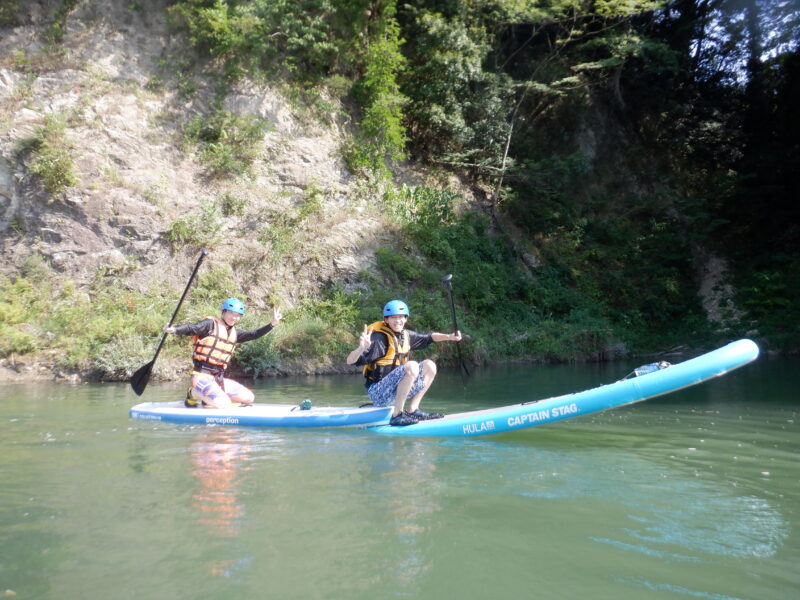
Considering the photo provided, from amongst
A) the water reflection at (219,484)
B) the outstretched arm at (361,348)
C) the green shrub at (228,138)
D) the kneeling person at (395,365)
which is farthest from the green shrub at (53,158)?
the outstretched arm at (361,348)

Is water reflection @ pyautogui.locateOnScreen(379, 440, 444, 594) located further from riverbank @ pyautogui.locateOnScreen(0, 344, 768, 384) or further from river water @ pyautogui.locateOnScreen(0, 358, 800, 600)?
riverbank @ pyautogui.locateOnScreen(0, 344, 768, 384)

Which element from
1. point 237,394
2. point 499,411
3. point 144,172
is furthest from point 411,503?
point 144,172

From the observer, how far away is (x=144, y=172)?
48.9 feet

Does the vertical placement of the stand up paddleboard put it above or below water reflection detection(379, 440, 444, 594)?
above

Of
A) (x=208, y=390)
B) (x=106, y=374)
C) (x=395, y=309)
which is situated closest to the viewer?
(x=395, y=309)

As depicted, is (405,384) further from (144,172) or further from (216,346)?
(144,172)

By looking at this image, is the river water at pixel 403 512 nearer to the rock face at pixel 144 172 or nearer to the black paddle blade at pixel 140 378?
the black paddle blade at pixel 140 378

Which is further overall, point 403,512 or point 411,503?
point 411,503

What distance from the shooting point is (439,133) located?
1864 centimetres

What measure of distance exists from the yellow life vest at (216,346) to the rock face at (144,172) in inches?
273

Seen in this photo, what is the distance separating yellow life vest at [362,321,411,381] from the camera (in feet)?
20.1

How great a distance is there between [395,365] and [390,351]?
0.17 m

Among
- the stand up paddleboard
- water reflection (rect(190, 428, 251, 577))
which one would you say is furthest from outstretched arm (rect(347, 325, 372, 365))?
water reflection (rect(190, 428, 251, 577))

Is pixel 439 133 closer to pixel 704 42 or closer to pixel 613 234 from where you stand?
pixel 613 234
